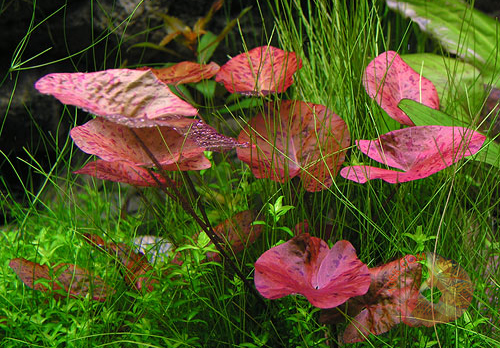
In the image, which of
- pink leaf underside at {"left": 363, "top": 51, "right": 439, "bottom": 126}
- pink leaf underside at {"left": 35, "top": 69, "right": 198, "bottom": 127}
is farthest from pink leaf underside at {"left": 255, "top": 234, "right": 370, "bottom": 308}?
pink leaf underside at {"left": 363, "top": 51, "right": 439, "bottom": 126}

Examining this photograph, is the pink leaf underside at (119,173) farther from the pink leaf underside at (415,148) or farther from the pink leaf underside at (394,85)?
the pink leaf underside at (394,85)

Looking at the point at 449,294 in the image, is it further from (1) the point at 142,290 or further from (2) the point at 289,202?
(1) the point at 142,290

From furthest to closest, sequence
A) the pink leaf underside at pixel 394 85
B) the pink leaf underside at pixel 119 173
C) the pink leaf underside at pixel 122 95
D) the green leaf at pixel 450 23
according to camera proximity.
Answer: the green leaf at pixel 450 23 < the pink leaf underside at pixel 394 85 < the pink leaf underside at pixel 119 173 < the pink leaf underside at pixel 122 95

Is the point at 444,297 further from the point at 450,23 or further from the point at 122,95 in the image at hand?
the point at 450,23

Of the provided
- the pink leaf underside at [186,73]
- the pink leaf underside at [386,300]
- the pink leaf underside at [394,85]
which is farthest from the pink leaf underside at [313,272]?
the pink leaf underside at [186,73]

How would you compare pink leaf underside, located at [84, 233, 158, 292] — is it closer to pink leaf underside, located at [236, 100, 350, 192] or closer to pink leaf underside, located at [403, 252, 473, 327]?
pink leaf underside, located at [236, 100, 350, 192]

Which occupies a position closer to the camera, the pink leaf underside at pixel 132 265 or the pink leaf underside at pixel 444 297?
the pink leaf underside at pixel 444 297
